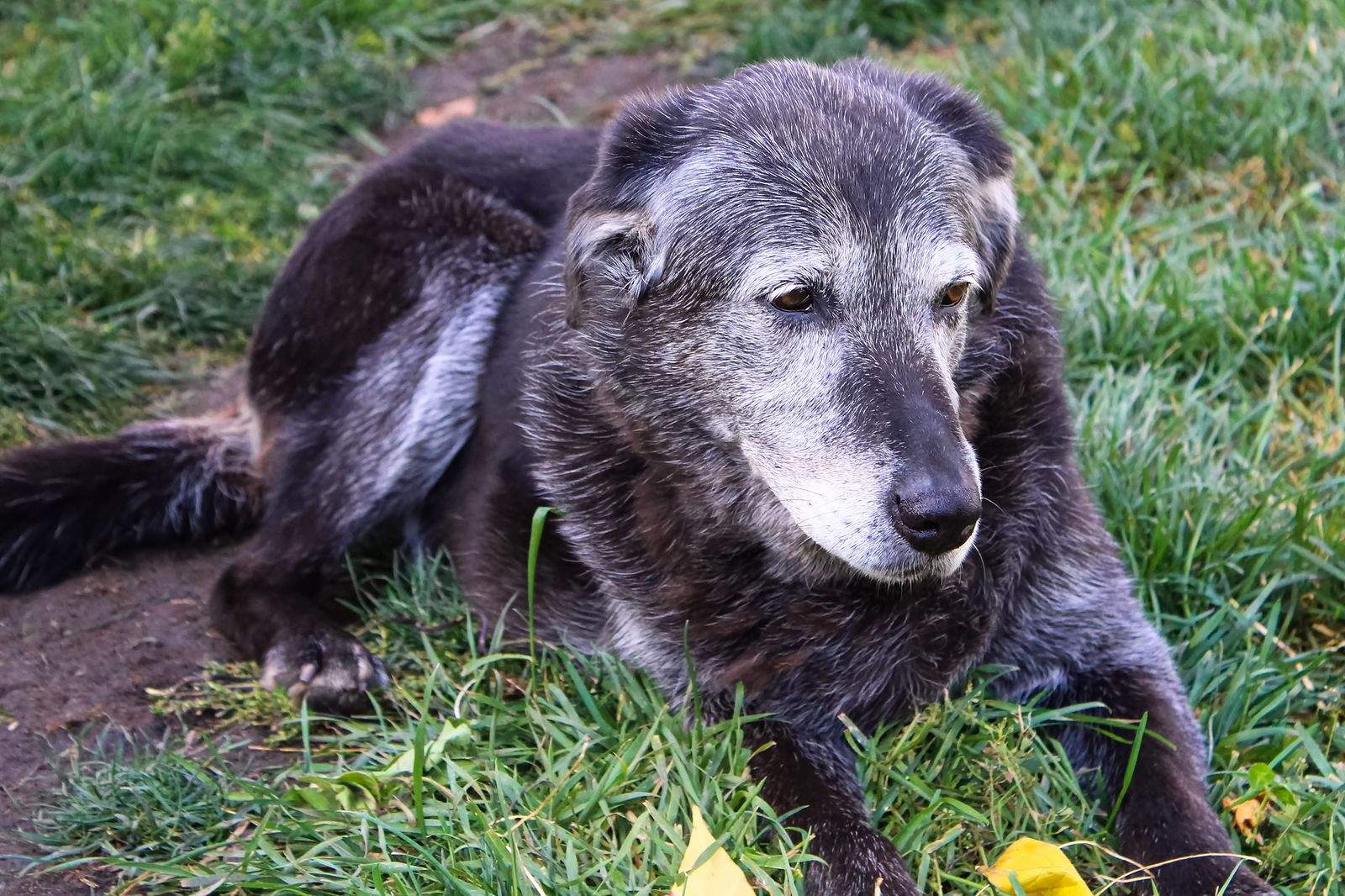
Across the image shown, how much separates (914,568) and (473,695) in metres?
1.14

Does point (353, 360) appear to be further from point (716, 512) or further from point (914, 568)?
point (914, 568)

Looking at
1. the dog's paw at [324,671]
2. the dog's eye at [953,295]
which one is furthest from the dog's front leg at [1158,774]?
the dog's paw at [324,671]

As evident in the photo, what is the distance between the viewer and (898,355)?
9.32 ft

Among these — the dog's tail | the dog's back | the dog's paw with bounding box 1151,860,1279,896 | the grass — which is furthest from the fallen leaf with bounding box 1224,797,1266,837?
the dog's tail

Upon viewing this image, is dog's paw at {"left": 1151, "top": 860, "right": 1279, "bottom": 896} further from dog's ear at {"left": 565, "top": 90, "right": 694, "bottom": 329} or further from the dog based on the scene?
dog's ear at {"left": 565, "top": 90, "right": 694, "bottom": 329}

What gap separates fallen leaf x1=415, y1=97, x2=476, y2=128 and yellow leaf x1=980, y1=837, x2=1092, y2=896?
178 inches

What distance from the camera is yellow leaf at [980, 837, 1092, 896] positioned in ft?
8.63

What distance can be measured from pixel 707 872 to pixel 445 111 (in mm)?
4544

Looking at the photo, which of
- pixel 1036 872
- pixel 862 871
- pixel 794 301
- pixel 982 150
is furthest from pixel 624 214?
pixel 1036 872

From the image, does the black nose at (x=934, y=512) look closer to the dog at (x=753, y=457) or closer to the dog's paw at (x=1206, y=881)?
the dog at (x=753, y=457)

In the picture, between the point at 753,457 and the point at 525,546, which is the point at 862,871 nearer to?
the point at 753,457

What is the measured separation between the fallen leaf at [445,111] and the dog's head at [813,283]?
3.25 meters

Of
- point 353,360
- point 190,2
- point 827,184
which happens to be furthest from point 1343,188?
point 190,2

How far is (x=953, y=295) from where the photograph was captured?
301 centimetres
